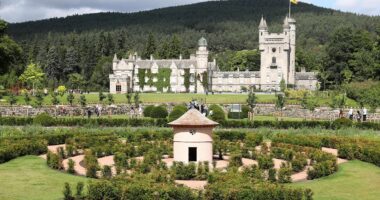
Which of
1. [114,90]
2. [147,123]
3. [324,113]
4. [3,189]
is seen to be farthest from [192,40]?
[3,189]

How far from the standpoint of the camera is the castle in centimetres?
11731

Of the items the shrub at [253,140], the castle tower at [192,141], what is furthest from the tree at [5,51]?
the castle tower at [192,141]

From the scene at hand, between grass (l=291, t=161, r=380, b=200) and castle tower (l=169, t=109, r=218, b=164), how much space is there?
5.94 meters

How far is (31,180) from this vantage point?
20.9 metres

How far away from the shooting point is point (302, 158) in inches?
992

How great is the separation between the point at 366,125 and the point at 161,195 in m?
29.9

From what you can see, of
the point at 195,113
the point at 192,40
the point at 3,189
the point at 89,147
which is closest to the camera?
the point at 3,189

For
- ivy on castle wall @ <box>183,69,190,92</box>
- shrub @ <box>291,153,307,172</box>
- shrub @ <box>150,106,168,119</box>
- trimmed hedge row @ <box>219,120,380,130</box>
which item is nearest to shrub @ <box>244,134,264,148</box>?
shrub @ <box>291,153,307,172</box>

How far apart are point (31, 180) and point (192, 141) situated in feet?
26.3

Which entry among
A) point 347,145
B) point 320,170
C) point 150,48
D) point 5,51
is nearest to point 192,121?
point 320,170

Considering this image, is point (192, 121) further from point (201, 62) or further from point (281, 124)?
point (201, 62)

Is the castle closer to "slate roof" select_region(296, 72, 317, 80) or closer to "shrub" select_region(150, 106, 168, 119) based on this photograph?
"slate roof" select_region(296, 72, 317, 80)

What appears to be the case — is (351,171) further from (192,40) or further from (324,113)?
(192,40)

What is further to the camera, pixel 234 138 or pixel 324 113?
pixel 324 113
